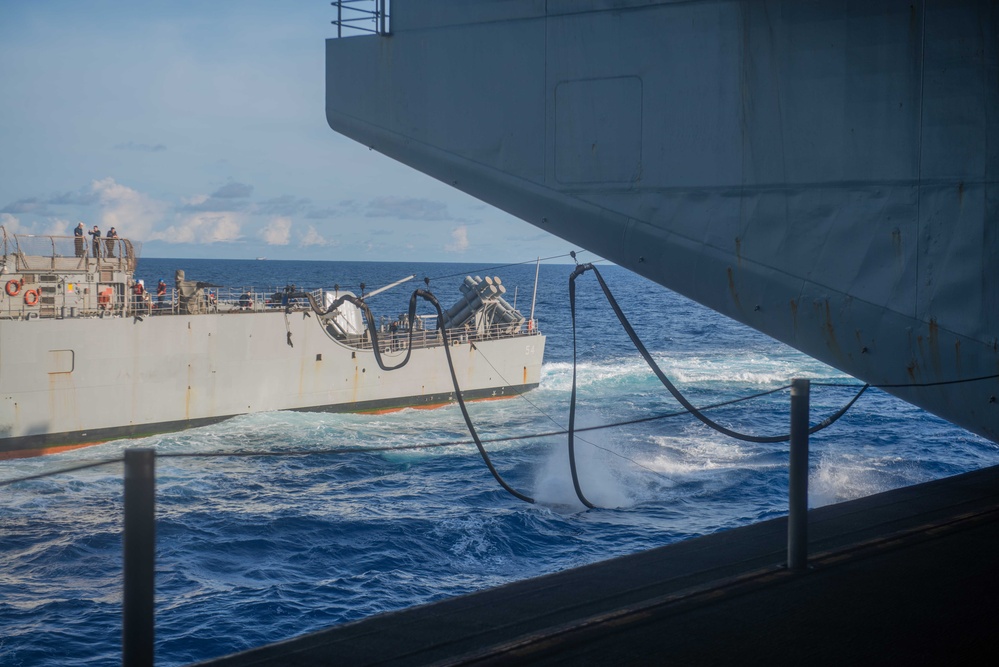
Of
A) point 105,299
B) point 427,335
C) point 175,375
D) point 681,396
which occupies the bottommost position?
point 175,375

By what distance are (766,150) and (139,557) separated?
5.30 meters

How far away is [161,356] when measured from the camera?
28.1 metres

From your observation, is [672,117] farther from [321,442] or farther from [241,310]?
[241,310]

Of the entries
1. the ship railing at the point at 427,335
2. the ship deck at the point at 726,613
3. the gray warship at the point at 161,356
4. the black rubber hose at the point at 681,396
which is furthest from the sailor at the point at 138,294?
the ship deck at the point at 726,613

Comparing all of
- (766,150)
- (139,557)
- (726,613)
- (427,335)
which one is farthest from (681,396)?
(427,335)

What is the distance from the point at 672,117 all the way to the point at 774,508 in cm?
1340

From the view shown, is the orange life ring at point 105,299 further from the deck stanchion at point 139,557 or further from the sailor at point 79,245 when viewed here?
the deck stanchion at point 139,557

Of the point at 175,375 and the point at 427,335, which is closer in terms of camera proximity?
the point at 175,375

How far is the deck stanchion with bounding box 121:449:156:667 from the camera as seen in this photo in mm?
2498

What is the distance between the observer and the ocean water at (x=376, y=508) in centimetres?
1330

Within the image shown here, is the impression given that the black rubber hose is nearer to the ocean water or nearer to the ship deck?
the ship deck

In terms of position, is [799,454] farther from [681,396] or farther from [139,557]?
[681,396]

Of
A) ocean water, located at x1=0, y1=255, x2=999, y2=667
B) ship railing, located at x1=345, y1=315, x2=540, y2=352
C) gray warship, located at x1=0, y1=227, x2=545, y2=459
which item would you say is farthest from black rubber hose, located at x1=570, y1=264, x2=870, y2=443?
ship railing, located at x1=345, y1=315, x2=540, y2=352

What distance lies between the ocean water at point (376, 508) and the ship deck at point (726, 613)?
5.35 m
